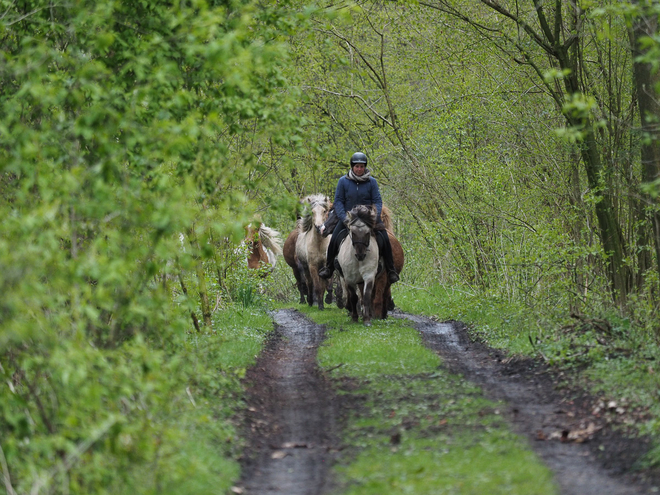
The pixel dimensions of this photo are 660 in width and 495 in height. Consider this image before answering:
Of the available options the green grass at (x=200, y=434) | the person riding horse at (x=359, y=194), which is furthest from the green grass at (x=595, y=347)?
the green grass at (x=200, y=434)

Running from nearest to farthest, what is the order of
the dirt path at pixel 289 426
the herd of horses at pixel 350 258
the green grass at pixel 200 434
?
the green grass at pixel 200 434 < the dirt path at pixel 289 426 < the herd of horses at pixel 350 258

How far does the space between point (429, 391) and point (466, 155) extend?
27.5 feet

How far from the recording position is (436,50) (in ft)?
58.2

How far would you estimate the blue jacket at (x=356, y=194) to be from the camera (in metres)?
15.4

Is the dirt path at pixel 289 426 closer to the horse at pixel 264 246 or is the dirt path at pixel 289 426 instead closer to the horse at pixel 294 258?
the horse at pixel 294 258

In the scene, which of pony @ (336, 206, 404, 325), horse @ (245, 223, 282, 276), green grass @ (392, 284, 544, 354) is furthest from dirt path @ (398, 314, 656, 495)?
horse @ (245, 223, 282, 276)

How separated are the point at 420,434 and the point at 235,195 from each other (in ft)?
9.56

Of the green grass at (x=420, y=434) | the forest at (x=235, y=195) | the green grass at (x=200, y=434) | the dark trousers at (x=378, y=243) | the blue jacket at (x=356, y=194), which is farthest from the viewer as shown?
the dark trousers at (x=378, y=243)

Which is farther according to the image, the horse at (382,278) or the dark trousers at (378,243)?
the horse at (382,278)

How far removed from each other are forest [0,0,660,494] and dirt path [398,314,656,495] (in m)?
0.40

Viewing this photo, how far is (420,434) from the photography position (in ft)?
25.6

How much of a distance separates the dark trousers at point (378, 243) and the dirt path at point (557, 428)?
3.68m

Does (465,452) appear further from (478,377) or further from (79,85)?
(79,85)

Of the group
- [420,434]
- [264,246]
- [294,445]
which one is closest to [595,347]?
[420,434]
